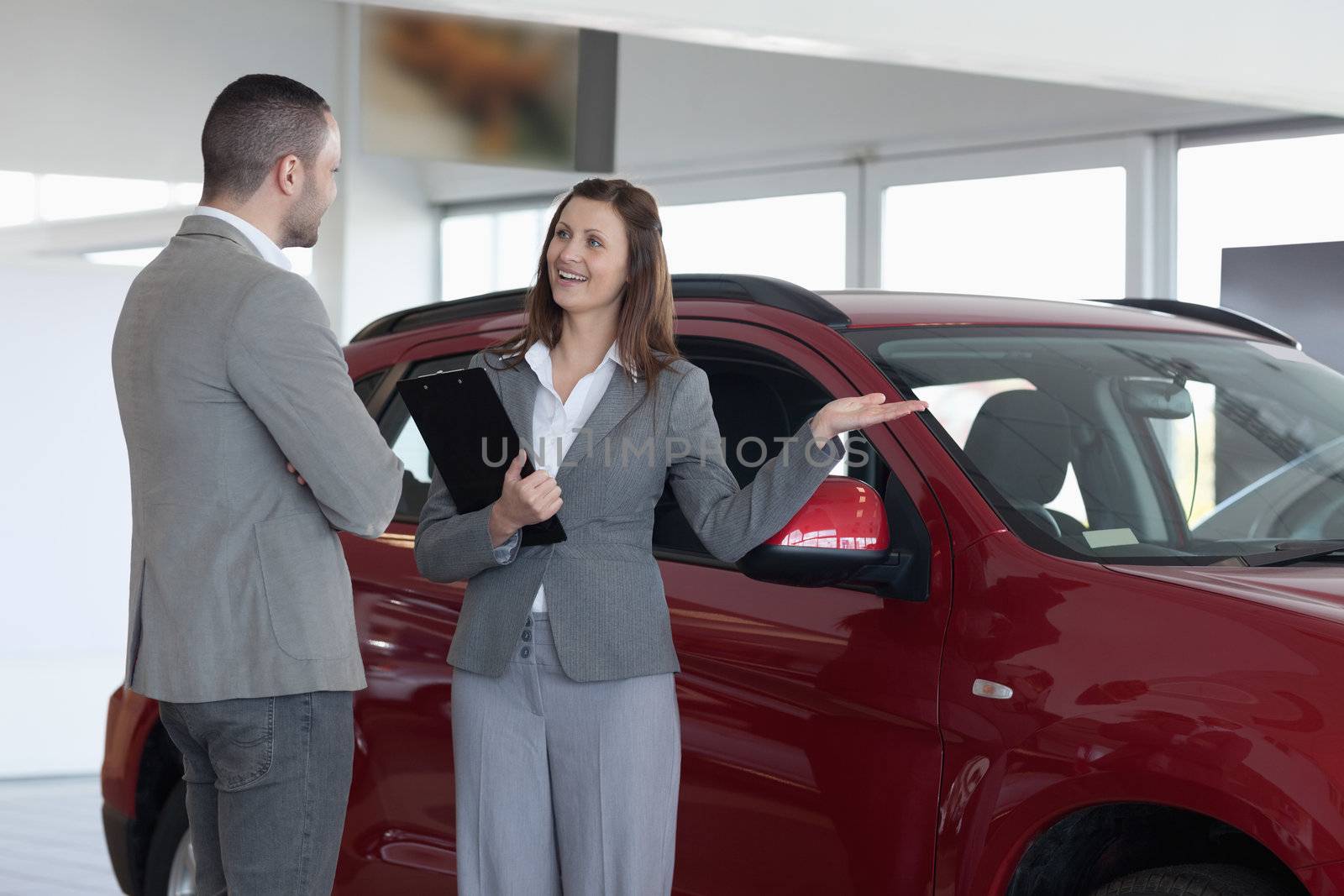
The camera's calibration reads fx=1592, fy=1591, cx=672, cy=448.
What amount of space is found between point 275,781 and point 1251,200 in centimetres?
592

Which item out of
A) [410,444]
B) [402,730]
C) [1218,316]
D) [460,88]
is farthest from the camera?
[460,88]

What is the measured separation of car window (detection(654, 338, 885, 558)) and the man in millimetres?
833

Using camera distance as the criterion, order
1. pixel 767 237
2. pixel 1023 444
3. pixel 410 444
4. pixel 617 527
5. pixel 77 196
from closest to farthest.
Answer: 1. pixel 617 527
2. pixel 1023 444
3. pixel 410 444
4. pixel 77 196
5. pixel 767 237

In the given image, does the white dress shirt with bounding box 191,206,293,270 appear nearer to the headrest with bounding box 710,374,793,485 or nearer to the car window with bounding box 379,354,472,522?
the headrest with bounding box 710,374,793,485

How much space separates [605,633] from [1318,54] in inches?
173

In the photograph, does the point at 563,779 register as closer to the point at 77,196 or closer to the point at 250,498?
the point at 250,498

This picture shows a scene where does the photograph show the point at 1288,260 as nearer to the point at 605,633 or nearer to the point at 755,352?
the point at 755,352

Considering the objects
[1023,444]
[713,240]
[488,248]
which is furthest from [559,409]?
[488,248]

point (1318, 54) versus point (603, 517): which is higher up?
point (1318, 54)

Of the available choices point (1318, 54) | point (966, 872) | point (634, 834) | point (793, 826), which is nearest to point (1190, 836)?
point (966, 872)

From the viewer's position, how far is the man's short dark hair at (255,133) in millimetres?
2242

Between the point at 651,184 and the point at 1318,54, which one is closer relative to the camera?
the point at 1318,54

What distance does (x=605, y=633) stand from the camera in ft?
7.72

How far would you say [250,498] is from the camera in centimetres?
218
